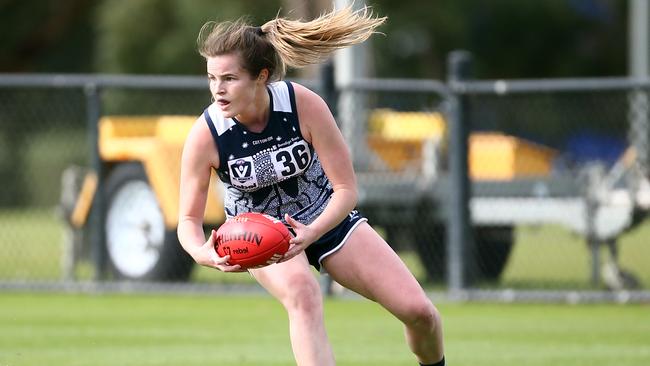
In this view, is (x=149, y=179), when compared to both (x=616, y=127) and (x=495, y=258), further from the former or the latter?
(x=616, y=127)

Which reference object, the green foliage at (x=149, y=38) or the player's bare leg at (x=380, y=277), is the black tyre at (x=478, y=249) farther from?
the green foliage at (x=149, y=38)

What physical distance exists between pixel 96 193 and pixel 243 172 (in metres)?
7.41

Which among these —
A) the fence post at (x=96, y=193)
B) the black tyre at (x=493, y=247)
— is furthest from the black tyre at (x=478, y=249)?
the fence post at (x=96, y=193)

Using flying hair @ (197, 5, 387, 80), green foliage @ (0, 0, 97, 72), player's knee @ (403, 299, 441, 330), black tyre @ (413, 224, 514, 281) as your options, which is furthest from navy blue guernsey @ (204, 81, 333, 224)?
green foliage @ (0, 0, 97, 72)

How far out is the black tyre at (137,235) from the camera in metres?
13.7

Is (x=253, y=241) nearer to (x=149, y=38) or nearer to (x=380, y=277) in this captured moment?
(x=380, y=277)

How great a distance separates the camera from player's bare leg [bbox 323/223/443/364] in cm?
657

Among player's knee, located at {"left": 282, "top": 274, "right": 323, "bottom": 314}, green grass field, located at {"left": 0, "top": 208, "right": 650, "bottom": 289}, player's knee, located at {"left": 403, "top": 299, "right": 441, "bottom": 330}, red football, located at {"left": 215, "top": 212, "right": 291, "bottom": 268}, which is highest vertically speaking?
red football, located at {"left": 215, "top": 212, "right": 291, "bottom": 268}

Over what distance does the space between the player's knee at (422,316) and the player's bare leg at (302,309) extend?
457mm

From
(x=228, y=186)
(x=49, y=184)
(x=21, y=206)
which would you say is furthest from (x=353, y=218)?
(x=49, y=184)

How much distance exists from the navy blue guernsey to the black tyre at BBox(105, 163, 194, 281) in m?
7.07

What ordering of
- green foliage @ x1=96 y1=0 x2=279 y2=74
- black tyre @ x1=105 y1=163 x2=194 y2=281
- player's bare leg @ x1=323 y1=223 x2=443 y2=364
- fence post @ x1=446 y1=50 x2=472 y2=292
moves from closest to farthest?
player's bare leg @ x1=323 y1=223 x2=443 y2=364 → fence post @ x1=446 y1=50 x2=472 y2=292 → black tyre @ x1=105 y1=163 x2=194 y2=281 → green foliage @ x1=96 y1=0 x2=279 y2=74

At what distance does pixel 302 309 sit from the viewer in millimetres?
6348

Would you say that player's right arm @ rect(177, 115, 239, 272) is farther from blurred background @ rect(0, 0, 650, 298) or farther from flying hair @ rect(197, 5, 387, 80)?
blurred background @ rect(0, 0, 650, 298)
